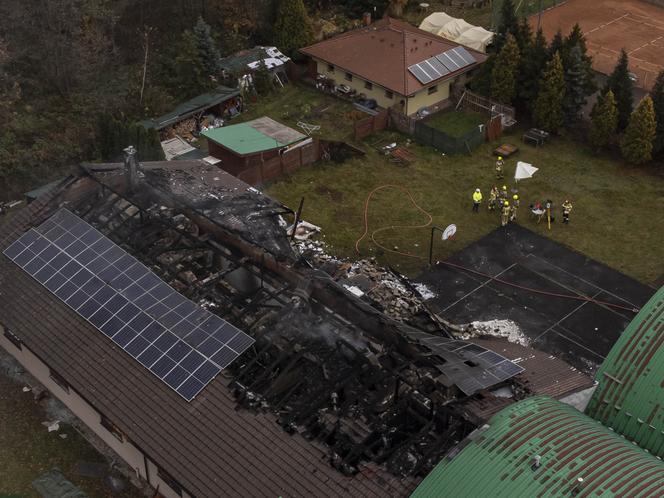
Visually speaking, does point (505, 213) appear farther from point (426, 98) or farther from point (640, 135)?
point (426, 98)

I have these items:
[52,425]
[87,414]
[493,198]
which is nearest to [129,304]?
[87,414]

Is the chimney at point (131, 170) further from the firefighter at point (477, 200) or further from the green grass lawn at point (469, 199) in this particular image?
the firefighter at point (477, 200)

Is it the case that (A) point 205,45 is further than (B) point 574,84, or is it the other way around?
(A) point 205,45

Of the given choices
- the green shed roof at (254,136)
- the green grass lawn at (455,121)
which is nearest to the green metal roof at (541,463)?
the green shed roof at (254,136)

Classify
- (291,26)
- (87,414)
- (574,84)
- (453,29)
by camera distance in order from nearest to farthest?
(87,414) → (574,84) → (291,26) → (453,29)

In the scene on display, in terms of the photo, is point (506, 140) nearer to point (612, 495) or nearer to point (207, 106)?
point (207, 106)

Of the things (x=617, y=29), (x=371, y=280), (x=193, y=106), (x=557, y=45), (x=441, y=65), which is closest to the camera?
(x=371, y=280)

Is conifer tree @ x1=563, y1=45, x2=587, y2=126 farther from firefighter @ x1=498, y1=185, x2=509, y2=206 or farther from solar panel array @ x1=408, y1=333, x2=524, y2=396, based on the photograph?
solar panel array @ x1=408, y1=333, x2=524, y2=396
